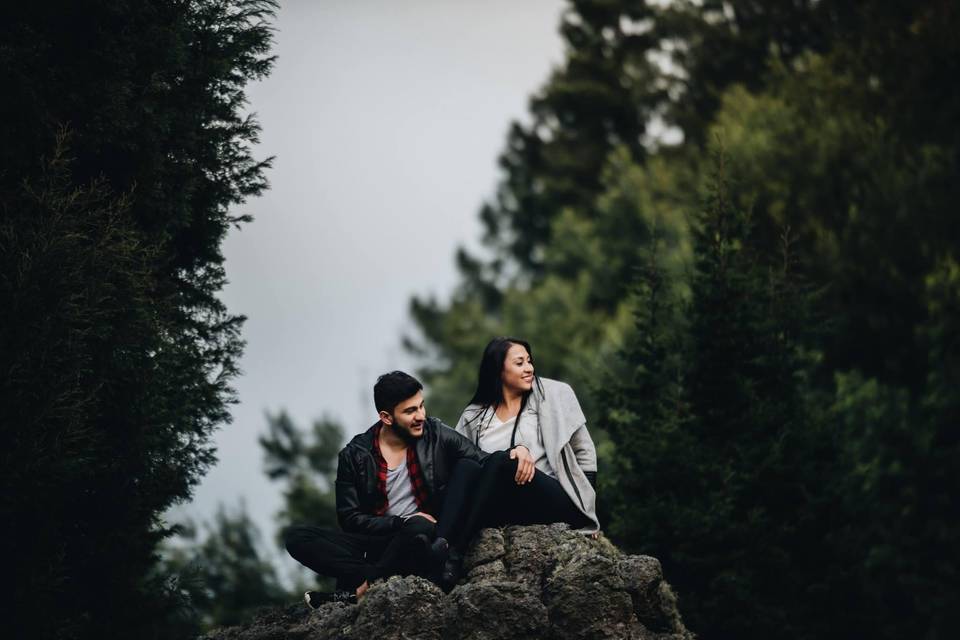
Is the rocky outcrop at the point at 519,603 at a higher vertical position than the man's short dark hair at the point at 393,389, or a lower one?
lower

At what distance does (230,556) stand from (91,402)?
1029 inches

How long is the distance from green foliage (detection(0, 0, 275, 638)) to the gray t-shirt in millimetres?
2122

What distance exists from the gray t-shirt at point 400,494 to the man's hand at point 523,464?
2.40ft

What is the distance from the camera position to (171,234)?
10453 millimetres

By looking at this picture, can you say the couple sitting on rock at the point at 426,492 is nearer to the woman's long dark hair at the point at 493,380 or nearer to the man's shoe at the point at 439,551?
the man's shoe at the point at 439,551

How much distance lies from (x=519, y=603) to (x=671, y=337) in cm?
736

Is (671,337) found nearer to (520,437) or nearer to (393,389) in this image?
(520,437)

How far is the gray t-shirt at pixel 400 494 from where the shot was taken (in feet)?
28.5

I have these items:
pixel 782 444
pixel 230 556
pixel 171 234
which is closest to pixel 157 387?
pixel 171 234

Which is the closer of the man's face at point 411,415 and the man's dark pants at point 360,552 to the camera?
the man's dark pants at point 360,552

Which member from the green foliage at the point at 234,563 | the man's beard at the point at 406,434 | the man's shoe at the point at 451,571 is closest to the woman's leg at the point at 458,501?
the man's shoe at the point at 451,571

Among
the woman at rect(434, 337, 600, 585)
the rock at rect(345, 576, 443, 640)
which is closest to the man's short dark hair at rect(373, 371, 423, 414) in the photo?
the woman at rect(434, 337, 600, 585)

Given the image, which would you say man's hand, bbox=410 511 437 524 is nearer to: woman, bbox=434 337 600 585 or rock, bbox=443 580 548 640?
woman, bbox=434 337 600 585

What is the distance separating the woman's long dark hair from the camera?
936 cm
